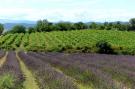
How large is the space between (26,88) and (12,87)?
3.37ft

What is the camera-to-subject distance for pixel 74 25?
166 m

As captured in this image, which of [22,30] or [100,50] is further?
[22,30]

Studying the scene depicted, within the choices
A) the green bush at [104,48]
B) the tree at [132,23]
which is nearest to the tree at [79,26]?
the tree at [132,23]

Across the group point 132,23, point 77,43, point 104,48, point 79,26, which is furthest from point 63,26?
point 104,48

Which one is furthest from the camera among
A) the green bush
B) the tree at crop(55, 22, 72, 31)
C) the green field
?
the tree at crop(55, 22, 72, 31)

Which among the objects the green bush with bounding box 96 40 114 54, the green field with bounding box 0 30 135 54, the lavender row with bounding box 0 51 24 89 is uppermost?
the lavender row with bounding box 0 51 24 89

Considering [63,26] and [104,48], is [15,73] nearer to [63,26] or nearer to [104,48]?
[104,48]

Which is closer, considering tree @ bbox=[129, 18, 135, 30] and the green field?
the green field

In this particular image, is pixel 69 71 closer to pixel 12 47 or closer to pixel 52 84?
pixel 52 84

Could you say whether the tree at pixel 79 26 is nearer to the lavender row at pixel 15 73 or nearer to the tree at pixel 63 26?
the tree at pixel 63 26

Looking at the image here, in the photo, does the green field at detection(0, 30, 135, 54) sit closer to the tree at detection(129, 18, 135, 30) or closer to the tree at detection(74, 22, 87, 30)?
the tree at detection(74, 22, 87, 30)

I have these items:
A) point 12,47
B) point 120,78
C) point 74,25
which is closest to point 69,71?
point 120,78

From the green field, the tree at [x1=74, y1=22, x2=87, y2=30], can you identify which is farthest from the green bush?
the tree at [x1=74, y1=22, x2=87, y2=30]

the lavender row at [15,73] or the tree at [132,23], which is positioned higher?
the lavender row at [15,73]
